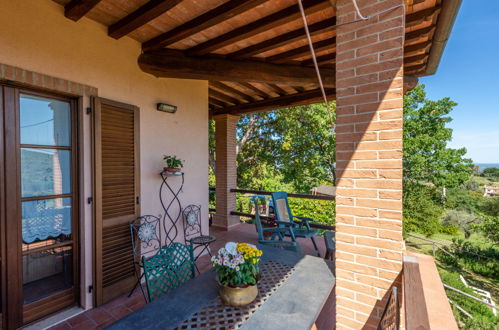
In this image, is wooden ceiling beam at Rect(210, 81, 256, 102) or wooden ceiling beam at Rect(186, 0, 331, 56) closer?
wooden ceiling beam at Rect(186, 0, 331, 56)

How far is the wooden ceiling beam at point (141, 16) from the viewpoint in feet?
6.82

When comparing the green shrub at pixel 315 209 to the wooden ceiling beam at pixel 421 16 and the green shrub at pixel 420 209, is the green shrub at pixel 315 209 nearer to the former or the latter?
the green shrub at pixel 420 209

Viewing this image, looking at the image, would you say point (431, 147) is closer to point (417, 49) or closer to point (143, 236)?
point (417, 49)

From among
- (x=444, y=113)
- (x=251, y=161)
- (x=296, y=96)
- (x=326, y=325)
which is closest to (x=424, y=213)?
(x=444, y=113)

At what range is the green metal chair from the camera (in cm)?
169

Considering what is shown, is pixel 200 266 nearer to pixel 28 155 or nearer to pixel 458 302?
pixel 28 155

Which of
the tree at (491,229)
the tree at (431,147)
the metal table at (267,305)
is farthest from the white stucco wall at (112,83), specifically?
the tree at (491,229)

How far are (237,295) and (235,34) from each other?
242 centimetres

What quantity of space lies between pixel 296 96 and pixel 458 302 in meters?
9.13

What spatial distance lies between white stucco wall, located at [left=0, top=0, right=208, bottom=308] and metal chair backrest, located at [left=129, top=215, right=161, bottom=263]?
13cm

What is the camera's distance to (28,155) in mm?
2178

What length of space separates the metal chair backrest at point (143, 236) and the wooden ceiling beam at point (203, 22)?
83.2 inches

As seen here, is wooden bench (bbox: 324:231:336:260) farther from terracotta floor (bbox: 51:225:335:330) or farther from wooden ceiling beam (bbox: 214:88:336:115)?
wooden ceiling beam (bbox: 214:88:336:115)

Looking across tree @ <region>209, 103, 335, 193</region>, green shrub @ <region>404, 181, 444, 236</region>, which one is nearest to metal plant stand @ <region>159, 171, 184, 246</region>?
tree @ <region>209, 103, 335, 193</region>
